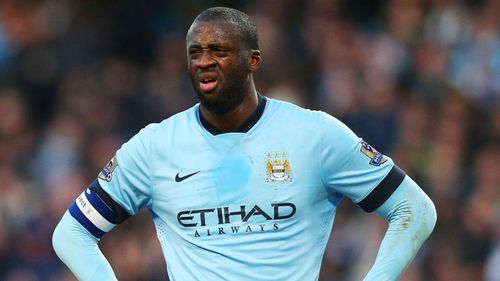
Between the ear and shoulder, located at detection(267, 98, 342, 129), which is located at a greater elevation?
the ear

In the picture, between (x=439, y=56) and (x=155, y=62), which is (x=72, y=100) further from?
(x=439, y=56)

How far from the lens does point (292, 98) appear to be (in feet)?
40.2

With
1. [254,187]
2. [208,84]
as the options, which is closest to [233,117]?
[208,84]

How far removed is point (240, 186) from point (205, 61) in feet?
1.92

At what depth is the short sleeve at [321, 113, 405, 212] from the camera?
573cm

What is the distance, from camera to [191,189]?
5.80 metres

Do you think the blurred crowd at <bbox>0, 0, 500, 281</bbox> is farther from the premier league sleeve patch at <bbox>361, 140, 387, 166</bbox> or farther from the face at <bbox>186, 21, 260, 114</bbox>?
the face at <bbox>186, 21, 260, 114</bbox>

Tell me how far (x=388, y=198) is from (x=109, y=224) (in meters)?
1.29

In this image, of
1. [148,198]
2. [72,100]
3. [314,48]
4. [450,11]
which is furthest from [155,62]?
[148,198]

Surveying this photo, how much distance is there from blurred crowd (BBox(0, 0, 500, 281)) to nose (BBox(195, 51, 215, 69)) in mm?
4850

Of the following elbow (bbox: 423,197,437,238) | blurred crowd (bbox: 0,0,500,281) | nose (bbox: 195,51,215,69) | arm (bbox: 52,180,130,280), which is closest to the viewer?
nose (bbox: 195,51,215,69)

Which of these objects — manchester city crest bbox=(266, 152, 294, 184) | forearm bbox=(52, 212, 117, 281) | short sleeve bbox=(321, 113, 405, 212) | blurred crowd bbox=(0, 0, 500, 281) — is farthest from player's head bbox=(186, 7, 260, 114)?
blurred crowd bbox=(0, 0, 500, 281)

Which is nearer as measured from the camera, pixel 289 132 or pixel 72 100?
pixel 289 132

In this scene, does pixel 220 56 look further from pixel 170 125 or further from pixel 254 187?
pixel 254 187
